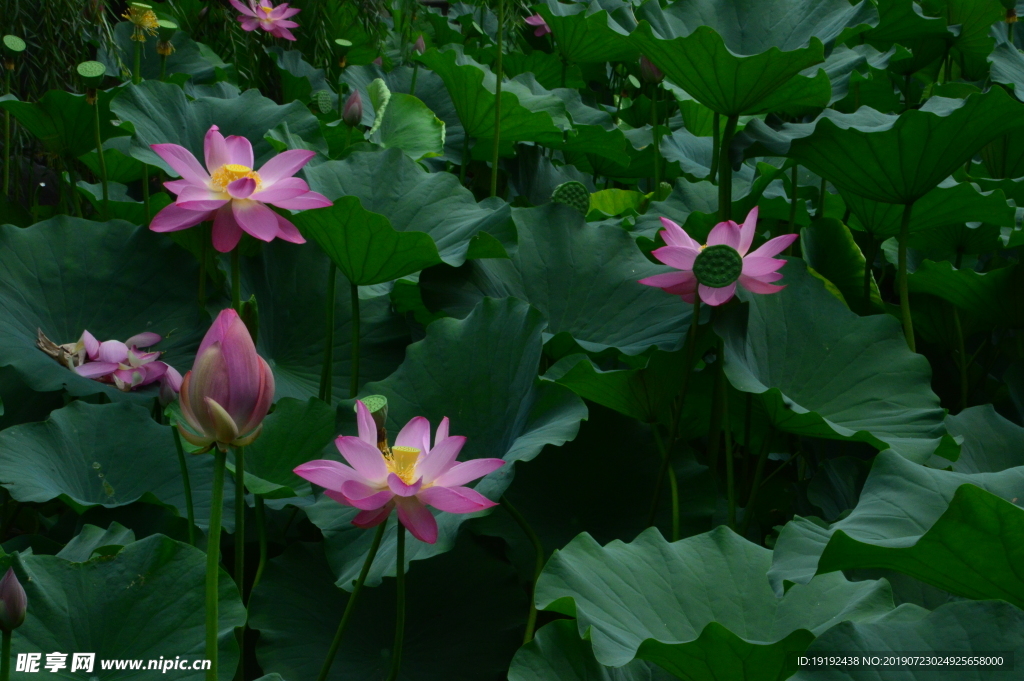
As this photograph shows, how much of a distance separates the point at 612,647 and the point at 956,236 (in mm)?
1180

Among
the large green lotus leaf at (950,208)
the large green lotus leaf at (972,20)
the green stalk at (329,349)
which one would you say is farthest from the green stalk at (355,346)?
the large green lotus leaf at (972,20)

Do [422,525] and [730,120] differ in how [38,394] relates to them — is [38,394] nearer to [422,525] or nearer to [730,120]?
[422,525]

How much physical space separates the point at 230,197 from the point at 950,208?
0.97 m

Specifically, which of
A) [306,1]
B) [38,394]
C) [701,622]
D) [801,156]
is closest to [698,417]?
[801,156]

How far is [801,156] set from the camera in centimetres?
114

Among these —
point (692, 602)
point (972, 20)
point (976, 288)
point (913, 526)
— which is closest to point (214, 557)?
point (692, 602)

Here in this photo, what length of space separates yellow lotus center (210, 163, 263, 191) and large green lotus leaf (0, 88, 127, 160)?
25.0 inches

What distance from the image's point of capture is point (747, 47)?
4.67ft

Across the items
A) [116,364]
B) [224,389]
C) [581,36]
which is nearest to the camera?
[224,389]

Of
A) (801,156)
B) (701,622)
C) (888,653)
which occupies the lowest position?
(701,622)

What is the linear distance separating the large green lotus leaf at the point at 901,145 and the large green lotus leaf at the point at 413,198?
0.40 m

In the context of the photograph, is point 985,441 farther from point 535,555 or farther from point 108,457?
point 108,457

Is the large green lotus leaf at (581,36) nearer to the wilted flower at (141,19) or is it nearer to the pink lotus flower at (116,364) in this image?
the wilted flower at (141,19)

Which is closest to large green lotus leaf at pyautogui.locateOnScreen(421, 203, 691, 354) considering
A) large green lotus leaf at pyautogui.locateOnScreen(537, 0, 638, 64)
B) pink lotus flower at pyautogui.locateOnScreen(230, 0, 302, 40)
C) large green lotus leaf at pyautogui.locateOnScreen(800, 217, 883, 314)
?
large green lotus leaf at pyautogui.locateOnScreen(800, 217, 883, 314)
